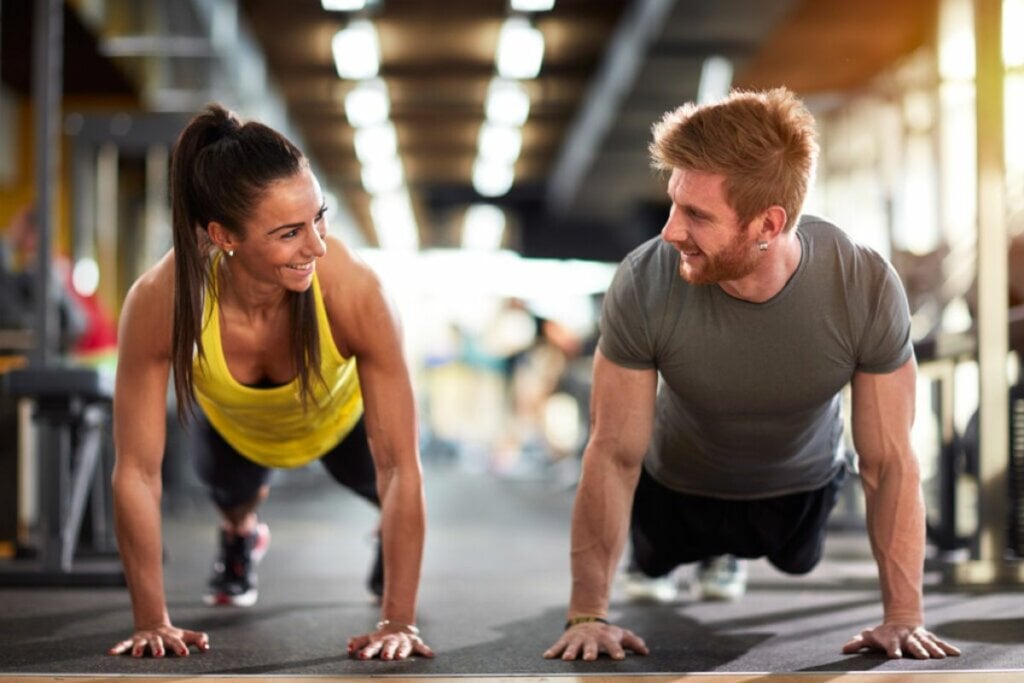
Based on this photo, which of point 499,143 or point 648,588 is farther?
point 499,143

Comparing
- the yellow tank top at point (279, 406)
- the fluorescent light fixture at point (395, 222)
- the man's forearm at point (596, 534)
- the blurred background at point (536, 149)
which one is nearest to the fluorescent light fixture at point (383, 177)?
the blurred background at point (536, 149)

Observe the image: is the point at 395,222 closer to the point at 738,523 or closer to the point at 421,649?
the point at 738,523

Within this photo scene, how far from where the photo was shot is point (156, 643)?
2.05m

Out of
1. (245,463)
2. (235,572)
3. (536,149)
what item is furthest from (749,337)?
(536,149)

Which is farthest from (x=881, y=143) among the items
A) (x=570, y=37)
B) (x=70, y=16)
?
(x=70, y=16)

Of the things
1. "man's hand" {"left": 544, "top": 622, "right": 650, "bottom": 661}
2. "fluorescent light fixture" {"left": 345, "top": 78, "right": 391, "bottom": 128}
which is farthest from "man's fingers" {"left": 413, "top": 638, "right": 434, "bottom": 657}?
"fluorescent light fixture" {"left": 345, "top": 78, "right": 391, "bottom": 128}

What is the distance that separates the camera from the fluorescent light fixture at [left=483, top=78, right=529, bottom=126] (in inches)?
394

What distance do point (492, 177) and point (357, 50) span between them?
503 centimetres

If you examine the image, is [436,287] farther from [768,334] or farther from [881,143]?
[768,334]

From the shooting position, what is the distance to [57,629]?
245cm

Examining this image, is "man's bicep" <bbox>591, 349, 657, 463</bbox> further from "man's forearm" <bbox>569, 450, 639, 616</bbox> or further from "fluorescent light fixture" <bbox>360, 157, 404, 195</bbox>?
"fluorescent light fixture" <bbox>360, 157, 404, 195</bbox>

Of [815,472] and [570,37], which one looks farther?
[570,37]

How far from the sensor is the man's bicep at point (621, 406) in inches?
82.7

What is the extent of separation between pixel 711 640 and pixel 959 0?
5737 millimetres
